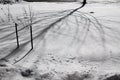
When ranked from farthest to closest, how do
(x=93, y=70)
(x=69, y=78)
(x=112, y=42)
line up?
1. (x=112, y=42)
2. (x=93, y=70)
3. (x=69, y=78)

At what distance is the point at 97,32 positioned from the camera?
616 centimetres

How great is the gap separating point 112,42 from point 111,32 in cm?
79

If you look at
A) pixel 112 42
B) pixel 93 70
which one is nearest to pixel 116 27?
pixel 112 42

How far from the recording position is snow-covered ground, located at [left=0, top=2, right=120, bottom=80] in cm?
399

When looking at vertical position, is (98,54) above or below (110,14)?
below

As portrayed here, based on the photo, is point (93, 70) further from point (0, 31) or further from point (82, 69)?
point (0, 31)

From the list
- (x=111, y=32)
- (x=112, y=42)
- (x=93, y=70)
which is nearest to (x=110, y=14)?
(x=111, y=32)

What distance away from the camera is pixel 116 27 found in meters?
6.60

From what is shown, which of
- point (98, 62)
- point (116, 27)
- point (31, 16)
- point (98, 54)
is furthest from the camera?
point (31, 16)

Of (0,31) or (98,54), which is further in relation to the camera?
(0,31)

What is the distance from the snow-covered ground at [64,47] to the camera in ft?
13.1

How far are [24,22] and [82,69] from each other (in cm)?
363

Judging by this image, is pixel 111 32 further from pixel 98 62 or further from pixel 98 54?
pixel 98 62

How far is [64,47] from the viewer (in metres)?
5.12
